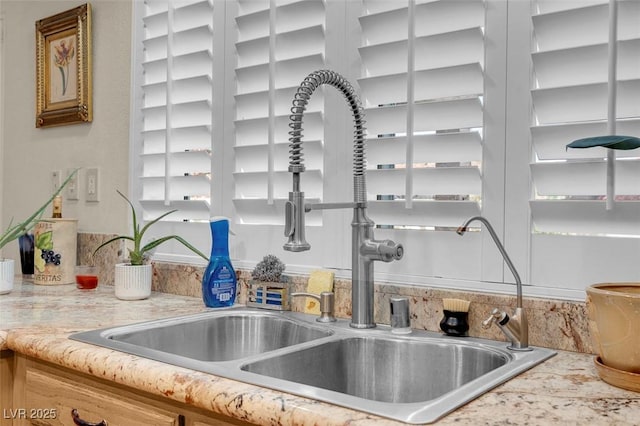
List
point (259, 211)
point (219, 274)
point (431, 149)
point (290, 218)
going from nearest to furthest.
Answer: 1. point (290, 218)
2. point (431, 149)
3. point (219, 274)
4. point (259, 211)

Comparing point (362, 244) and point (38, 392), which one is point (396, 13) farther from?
point (38, 392)

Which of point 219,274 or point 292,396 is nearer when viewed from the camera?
point 292,396

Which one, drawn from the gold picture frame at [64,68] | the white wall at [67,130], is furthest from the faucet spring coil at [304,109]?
the gold picture frame at [64,68]

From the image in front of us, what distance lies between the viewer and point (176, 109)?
2.16m

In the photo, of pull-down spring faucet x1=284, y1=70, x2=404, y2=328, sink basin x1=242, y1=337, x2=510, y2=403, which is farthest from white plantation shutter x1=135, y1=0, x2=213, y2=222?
sink basin x1=242, y1=337, x2=510, y2=403

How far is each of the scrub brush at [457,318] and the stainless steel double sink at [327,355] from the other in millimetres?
28

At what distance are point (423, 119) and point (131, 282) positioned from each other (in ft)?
3.53

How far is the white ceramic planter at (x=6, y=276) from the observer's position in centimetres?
203

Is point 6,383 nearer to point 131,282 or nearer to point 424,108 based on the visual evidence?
point 131,282

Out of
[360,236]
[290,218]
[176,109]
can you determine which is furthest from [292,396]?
[176,109]

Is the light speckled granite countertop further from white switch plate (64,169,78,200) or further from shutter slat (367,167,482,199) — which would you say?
white switch plate (64,169,78,200)

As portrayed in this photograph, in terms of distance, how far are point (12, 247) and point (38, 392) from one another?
1727 mm

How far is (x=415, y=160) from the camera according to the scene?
152cm

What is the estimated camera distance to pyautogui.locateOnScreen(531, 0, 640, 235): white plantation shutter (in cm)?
124
